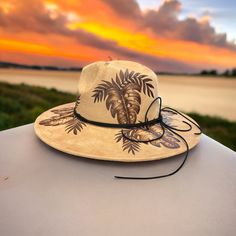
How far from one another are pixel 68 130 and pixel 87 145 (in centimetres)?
10

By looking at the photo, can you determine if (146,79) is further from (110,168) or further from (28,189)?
(28,189)

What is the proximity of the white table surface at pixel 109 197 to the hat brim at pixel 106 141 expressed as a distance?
29 millimetres

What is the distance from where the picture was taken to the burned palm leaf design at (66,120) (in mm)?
758

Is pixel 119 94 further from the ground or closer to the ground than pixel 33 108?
further from the ground

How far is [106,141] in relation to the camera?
27.3 inches

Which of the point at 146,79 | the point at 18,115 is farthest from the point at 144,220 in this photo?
the point at 18,115

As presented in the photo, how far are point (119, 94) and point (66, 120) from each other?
19 cm

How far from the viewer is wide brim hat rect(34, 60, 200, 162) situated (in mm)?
674

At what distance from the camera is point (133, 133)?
28.4 inches

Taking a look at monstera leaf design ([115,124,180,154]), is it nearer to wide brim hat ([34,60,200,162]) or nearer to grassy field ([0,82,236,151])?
wide brim hat ([34,60,200,162])

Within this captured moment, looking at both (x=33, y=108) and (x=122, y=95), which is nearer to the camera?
(x=122, y=95)

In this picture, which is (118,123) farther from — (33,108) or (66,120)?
(33,108)

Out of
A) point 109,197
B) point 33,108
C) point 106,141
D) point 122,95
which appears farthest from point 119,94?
point 33,108

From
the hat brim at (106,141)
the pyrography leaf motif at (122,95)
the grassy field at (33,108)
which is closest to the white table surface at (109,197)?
the hat brim at (106,141)
